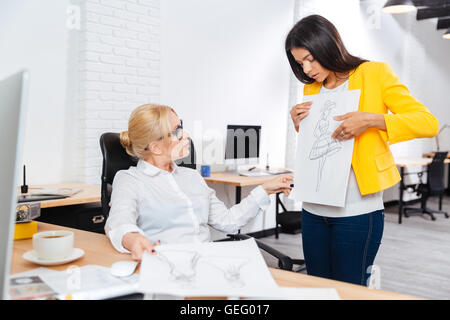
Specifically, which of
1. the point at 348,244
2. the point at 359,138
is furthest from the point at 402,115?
the point at 348,244

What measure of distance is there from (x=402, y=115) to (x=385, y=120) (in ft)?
0.19

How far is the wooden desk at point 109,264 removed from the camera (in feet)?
2.99

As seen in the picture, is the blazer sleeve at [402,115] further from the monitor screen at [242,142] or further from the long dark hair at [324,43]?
the monitor screen at [242,142]

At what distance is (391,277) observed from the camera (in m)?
3.39

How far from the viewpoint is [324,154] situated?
154 centimetres

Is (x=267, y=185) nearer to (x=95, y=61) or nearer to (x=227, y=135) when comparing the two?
(x=95, y=61)

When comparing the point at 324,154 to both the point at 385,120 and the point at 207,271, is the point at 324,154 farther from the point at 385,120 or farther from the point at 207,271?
the point at 207,271

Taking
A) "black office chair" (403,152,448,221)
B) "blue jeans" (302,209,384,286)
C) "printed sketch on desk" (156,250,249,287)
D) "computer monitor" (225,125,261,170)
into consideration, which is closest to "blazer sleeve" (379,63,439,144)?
"blue jeans" (302,209,384,286)

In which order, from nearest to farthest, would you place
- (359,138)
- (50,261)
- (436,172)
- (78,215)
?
(50,261)
(359,138)
(78,215)
(436,172)

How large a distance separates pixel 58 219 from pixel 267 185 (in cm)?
167

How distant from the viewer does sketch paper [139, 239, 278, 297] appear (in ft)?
2.69

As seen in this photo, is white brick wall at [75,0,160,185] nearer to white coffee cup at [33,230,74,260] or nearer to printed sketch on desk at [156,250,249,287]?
white coffee cup at [33,230,74,260]

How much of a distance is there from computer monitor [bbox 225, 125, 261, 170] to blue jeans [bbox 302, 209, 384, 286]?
→ 2.49m
